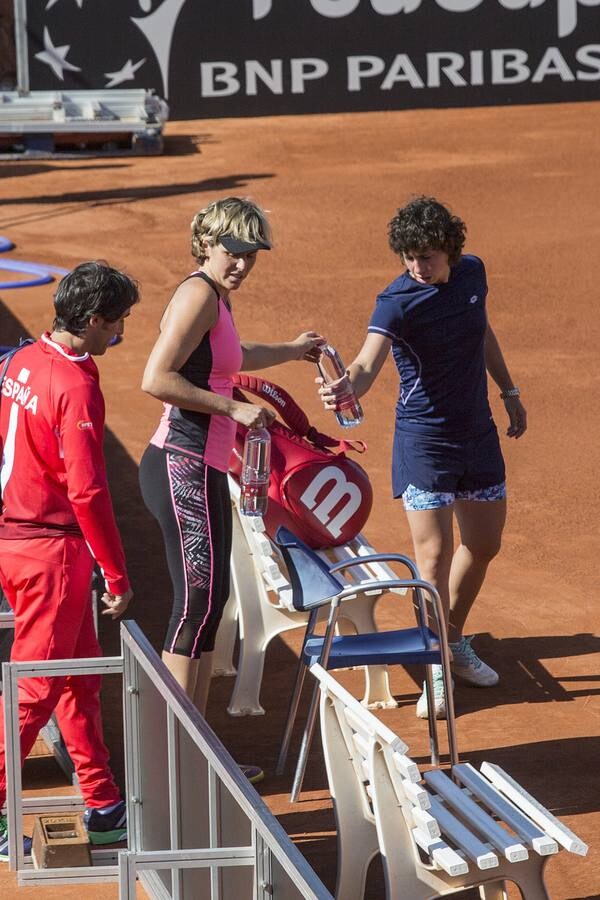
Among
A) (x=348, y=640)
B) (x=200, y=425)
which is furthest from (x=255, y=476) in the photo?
(x=348, y=640)

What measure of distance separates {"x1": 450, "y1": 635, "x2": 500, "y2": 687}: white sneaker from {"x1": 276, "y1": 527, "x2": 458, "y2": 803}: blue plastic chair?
2.45ft

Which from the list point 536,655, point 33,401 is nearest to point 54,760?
point 33,401

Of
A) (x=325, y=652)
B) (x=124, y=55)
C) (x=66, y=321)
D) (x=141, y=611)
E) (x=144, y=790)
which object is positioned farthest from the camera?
(x=124, y=55)

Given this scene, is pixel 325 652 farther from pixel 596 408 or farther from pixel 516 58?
pixel 516 58

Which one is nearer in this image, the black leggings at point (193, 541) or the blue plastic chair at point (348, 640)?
the black leggings at point (193, 541)

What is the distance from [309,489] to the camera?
6.04 metres

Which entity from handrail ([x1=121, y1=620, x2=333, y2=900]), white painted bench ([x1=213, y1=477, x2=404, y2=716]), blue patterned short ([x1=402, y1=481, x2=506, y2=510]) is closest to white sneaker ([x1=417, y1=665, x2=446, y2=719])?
white painted bench ([x1=213, y1=477, x2=404, y2=716])

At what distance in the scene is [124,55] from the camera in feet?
73.0

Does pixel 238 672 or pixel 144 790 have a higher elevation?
pixel 144 790

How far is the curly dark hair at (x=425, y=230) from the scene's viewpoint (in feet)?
18.0

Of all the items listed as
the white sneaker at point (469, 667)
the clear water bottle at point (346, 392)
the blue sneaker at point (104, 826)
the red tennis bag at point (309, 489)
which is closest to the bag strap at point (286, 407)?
the red tennis bag at point (309, 489)

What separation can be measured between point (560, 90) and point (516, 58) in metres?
0.89

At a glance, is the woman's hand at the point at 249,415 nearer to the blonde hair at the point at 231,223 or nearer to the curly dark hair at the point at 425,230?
the blonde hair at the point at 231,223

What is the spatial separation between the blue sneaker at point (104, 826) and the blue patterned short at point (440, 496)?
5.73 ft
